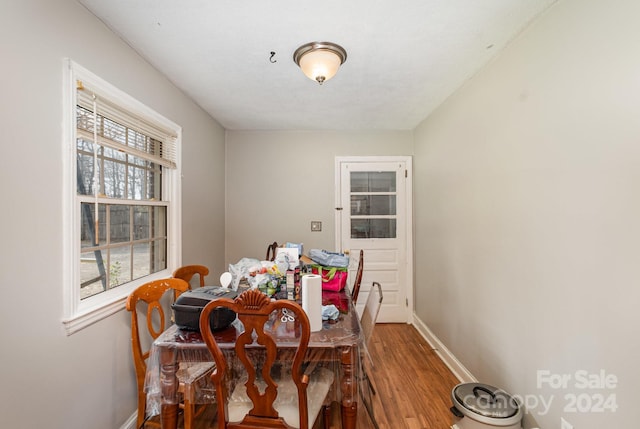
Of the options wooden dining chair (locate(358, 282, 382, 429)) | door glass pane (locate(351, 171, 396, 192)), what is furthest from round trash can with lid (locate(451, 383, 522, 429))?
door glass pane (locate(351, 171, 396, 192))

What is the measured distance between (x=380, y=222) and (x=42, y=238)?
3162 mm

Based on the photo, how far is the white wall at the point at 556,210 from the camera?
1.12 meters

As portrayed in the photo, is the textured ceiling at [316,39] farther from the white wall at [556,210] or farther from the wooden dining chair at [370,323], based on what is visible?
the wooden dining chair at [370,323]

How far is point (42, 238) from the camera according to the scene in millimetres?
1246

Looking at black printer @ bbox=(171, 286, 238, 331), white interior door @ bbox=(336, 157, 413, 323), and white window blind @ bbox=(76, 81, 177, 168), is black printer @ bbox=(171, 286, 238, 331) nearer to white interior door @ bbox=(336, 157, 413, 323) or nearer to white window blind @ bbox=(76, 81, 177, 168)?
white window blind @ bbox=(76, 81, 177, 168)

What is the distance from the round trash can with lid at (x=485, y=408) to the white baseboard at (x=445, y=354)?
0.56 metres

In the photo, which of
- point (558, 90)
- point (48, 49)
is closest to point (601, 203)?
point (558, 90)

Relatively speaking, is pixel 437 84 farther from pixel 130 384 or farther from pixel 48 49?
pixel 130 384

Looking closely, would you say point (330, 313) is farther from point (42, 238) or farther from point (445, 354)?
point (445, 354)

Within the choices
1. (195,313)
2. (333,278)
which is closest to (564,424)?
(333,278)

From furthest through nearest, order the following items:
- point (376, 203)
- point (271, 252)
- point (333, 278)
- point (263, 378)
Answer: point (376, 203), point (271, 252), point (333, 278), point (263, 378)

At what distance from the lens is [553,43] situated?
4.70ft

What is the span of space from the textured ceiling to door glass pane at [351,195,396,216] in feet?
4.08

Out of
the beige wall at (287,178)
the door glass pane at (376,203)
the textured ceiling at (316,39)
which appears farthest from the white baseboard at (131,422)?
the door glass pane at (376,203)
